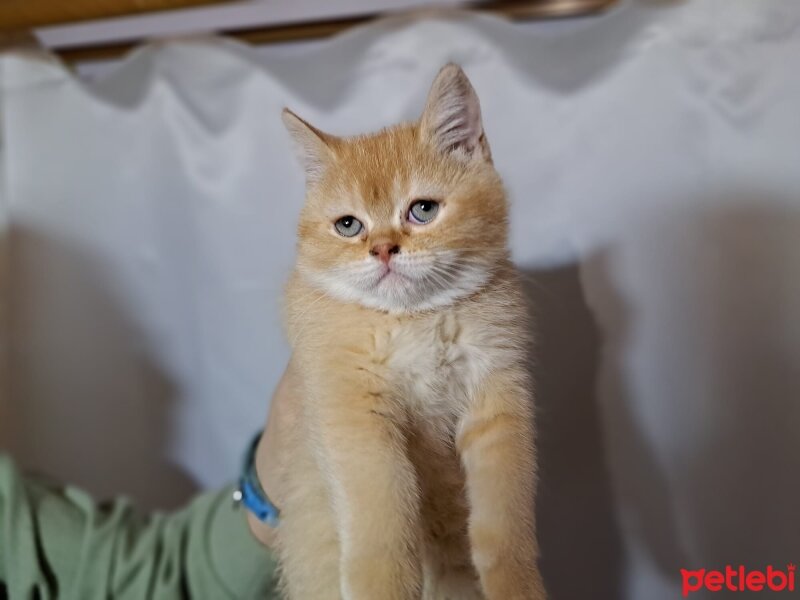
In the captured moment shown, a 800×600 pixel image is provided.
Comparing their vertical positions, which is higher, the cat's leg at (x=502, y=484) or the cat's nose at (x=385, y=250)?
the cat's nose at (x=385, y=250)

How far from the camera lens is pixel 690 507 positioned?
109cm

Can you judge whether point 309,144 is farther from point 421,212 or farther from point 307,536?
point 307,536

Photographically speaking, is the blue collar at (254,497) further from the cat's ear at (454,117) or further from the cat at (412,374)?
the cat's ear at (454,117)

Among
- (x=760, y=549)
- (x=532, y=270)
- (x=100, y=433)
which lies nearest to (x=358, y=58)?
(x=532, y=270)

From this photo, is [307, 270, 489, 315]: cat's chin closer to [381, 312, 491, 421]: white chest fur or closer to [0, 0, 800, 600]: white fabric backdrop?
[381, 312, 491, 421]: white chest fur

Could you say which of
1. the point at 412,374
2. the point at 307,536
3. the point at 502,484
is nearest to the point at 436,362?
the point at 412,374

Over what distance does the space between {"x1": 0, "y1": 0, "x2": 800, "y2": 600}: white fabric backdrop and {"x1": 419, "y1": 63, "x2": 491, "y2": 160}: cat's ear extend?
1.07 ft

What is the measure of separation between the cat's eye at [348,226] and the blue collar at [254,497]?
442 mm

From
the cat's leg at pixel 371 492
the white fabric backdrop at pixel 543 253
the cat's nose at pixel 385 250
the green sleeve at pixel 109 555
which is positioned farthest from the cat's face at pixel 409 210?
the green sleeve at pixel 109 555

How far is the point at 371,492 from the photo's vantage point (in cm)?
60

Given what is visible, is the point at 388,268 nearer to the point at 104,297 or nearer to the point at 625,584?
the point at 625,584

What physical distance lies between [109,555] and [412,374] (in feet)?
2.32

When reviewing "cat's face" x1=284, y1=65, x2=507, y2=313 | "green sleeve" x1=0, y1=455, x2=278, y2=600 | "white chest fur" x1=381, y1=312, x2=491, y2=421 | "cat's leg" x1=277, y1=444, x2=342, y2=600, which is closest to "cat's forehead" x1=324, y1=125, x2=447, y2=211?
"cat's face" x1=284, y1=65, x2=507, y2=313

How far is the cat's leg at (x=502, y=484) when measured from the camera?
61 cm
